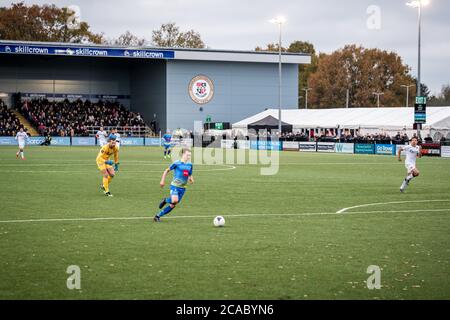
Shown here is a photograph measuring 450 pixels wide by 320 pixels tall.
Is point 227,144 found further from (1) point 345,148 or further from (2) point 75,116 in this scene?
(2) point 75,116

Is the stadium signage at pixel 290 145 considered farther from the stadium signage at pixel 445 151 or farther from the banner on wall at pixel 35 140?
the banner on wall at pixel 35 140

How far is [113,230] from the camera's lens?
16.1m

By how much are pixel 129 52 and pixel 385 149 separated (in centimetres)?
3689

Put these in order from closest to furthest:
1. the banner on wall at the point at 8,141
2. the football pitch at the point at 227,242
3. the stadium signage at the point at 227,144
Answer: the football pitch at the point at 227,242
the stadium signage at the point at 227,144
the banner on wall at the point at 8,141

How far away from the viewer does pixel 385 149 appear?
60.4 m

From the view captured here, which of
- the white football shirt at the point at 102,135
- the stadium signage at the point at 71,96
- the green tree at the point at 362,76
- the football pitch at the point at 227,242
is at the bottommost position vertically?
the football pitch at the point at 227,242

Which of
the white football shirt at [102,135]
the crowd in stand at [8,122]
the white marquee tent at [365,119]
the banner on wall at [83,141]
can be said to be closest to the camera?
the white football shirt at [102,135]

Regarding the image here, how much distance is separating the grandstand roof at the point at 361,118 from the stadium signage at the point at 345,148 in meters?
4.13

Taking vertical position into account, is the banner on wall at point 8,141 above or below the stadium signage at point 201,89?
below

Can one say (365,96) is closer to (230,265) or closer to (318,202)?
(318,202)

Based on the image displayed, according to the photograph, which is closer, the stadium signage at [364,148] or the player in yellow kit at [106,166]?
the player in yellow kit at [106,166]

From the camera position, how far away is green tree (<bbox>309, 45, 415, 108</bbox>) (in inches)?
4887

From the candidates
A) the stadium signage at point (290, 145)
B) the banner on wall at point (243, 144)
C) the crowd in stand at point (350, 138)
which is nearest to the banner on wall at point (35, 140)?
the banner on wall at point (243, 144)

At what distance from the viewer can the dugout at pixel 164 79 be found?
86938mm
